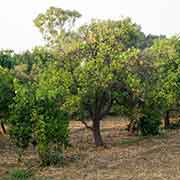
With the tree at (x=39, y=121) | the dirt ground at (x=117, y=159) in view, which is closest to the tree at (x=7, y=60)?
the dirt ground at (x=117, y=159)

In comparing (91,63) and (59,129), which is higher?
(91,63)

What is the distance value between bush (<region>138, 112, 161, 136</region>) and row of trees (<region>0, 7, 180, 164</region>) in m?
1.05

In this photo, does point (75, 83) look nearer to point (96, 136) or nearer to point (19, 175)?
point (96, 136)

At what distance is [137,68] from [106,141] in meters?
5.29

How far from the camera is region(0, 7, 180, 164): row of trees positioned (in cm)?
1930

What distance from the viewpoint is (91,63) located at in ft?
72.8

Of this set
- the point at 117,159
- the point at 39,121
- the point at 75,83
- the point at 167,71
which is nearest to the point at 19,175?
the point at 39,121

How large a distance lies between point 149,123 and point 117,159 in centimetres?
768

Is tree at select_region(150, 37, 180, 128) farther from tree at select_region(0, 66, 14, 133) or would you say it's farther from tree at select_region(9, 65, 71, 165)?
tree at select_region(0, 66, 14, 133)

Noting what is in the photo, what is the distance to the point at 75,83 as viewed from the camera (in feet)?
75.0

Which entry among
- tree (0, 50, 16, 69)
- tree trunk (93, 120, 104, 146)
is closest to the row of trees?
tree trunk (93, 120, 104, 146)

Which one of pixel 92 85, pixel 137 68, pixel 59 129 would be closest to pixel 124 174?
pixel 59 129

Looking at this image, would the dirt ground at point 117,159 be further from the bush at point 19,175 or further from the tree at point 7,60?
the tree at point 7,60

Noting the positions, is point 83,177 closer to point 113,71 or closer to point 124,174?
point 124,174
